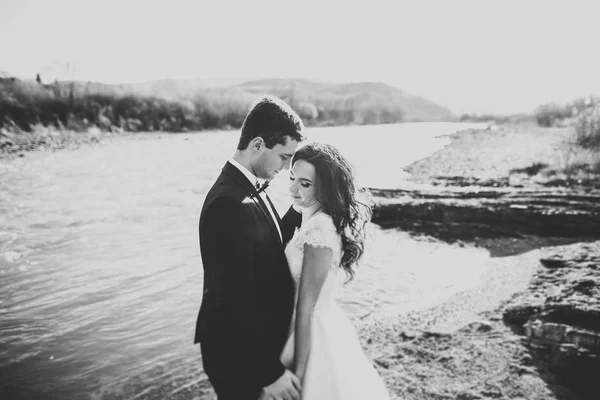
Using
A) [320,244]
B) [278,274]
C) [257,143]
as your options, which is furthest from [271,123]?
[278,274]

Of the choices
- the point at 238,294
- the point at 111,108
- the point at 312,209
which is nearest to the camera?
the point at 238,294

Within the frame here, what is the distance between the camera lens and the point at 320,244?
2064 millimetres

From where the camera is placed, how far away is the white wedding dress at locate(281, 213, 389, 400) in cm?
210

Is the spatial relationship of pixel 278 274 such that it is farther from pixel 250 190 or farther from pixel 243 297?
pixel 250 190

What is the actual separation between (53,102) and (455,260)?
117 feet

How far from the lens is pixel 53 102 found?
3369 cm

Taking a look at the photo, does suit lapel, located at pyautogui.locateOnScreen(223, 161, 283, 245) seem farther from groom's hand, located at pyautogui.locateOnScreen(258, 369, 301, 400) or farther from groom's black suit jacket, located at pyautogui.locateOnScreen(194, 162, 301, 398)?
groom's hand, located at pyautogui.locateOnScreen(258, 369, 301, 400)

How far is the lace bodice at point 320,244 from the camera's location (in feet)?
6.86

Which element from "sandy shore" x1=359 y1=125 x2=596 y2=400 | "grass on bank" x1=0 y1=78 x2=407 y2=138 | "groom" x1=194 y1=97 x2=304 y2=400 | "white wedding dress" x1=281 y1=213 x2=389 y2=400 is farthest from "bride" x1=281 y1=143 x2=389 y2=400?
"grass on bank" x1=0 y1=78 x2=407 y2=138

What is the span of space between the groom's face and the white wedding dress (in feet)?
1.20

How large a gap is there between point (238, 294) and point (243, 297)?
0.03 meters

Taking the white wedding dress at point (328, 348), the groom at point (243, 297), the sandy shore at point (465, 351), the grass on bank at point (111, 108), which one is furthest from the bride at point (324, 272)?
the grass on bank at point (111, 108)

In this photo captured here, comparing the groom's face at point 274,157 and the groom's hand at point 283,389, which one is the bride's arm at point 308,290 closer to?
the groom's hand at point 283,389

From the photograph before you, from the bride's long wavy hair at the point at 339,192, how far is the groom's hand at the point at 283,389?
660 millimetres
